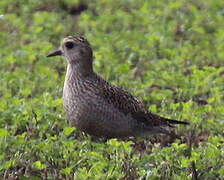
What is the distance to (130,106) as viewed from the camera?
8.30 meters

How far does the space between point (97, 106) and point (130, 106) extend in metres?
0.47

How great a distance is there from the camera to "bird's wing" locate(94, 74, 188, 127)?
8.12 metres

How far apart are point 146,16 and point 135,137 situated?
4.31 meters

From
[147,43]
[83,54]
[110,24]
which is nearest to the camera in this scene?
[83,54]

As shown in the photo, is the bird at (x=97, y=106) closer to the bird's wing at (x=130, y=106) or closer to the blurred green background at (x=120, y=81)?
the bird's wing at (x=130, y=106)

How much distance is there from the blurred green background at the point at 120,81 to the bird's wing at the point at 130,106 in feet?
0.76

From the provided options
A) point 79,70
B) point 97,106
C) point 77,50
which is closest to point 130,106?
point 97,106

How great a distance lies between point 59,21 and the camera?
40.8 feet

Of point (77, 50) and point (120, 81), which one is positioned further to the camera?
point (120, 81)

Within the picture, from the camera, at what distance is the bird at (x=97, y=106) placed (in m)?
7.93

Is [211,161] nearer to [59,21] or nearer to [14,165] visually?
[14,165]

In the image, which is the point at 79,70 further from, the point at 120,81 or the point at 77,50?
the point at 120,81

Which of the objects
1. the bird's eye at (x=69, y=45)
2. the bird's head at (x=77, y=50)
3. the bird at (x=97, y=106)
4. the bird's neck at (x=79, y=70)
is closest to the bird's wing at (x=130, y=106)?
the bird at (x=97, y=106)

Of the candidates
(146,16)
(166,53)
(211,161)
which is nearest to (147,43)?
(166,53)
